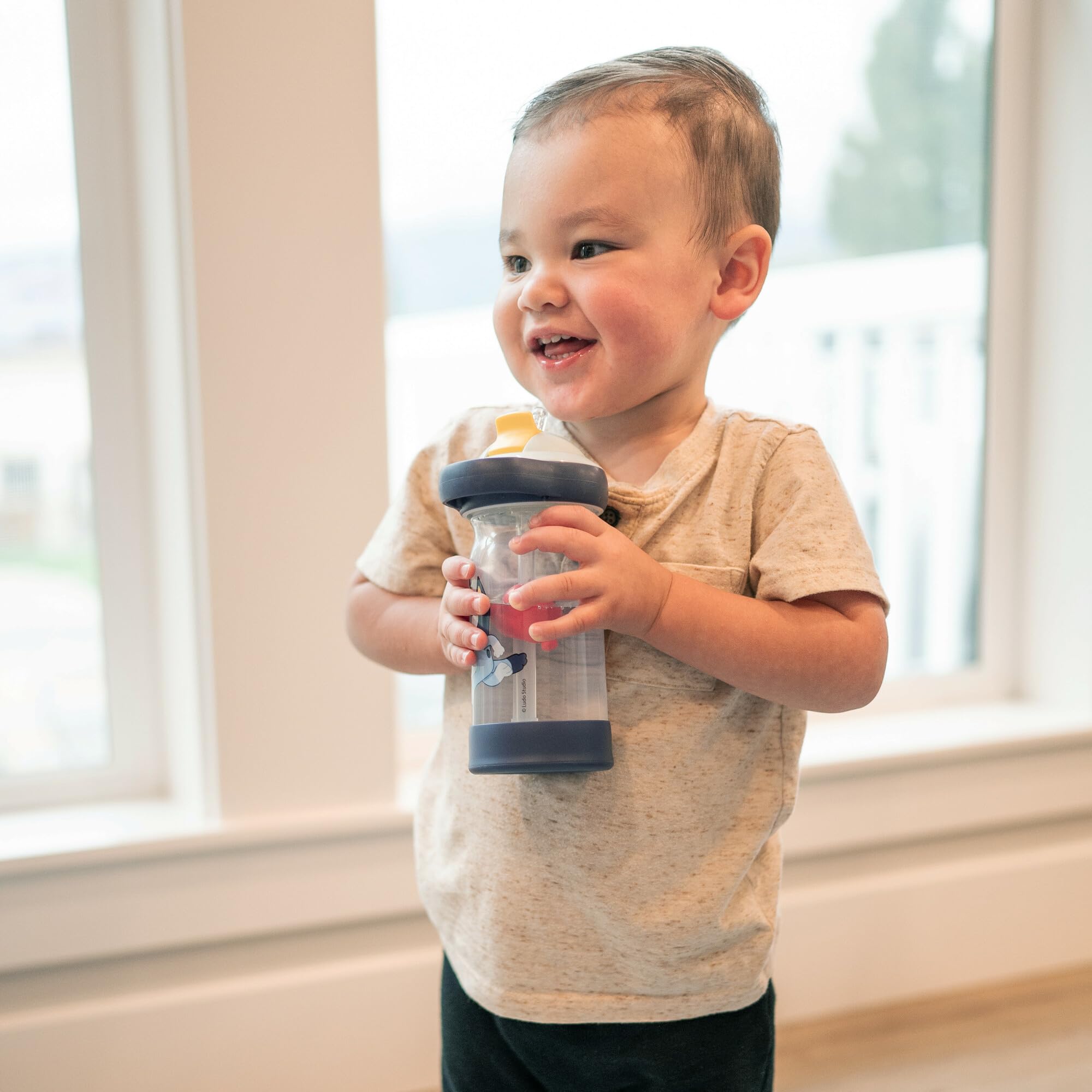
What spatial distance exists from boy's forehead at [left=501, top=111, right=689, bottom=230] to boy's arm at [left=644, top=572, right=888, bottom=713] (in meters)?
0.26

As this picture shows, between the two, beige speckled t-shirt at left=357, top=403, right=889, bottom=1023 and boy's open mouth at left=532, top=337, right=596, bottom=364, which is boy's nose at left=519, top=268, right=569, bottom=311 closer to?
boy's open mouth at left=532, top=337, right=596, bottom=364

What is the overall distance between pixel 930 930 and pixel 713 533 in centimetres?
114

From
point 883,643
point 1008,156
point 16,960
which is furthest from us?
point 1008,156

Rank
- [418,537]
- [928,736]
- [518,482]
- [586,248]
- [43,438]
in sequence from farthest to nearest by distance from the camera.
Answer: [928,736] → [43,438] → [418,537] → [586,248] → [518,482]

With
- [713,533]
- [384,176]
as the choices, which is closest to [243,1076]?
[713,533]

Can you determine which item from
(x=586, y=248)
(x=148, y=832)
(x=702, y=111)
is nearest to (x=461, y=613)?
(x=586, y=248)

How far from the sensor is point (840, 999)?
5.10ft

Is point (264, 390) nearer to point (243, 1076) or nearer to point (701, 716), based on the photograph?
point (701, 716)

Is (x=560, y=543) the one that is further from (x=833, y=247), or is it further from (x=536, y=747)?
(x=833, y=247)

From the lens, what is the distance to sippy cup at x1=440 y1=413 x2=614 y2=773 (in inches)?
25.9

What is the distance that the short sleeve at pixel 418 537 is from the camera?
860mm

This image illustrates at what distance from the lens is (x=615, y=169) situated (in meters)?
0.73

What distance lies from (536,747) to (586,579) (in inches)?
4.6

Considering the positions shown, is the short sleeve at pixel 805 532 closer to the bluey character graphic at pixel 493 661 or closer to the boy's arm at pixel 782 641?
the boy's arm at pixel 782 641
